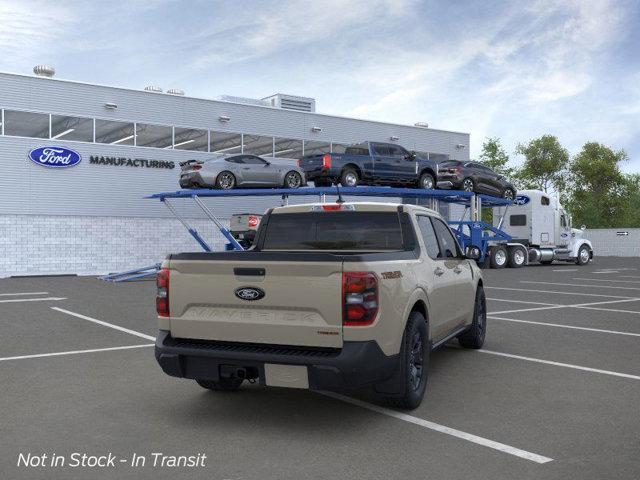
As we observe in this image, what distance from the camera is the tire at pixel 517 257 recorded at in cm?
2947

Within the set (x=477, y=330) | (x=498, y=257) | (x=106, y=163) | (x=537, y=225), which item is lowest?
(x=477, y=330)

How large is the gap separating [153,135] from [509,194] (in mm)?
15745

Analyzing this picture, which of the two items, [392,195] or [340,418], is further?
[392,195]

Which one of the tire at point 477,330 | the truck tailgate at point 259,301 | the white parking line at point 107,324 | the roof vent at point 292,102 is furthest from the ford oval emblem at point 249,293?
the roof vent at point 292,102

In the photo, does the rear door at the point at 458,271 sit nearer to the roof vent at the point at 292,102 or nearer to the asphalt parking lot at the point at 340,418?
the asphalt parking lot at the point at 340,418

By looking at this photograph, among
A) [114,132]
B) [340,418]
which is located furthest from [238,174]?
[340,418]

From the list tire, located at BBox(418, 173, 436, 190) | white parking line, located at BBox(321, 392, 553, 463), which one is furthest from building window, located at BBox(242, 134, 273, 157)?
white parking line, located at BBox(321, 392, 553, 463)

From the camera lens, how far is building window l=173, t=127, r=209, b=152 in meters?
28.8

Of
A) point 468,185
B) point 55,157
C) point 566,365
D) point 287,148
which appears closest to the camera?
point 566,365

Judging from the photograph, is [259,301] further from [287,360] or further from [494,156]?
[494,156]

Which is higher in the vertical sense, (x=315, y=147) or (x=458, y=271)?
(x=315, y=147)

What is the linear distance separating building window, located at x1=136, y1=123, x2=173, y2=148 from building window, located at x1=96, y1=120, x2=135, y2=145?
338 millimetres

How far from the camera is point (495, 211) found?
31.7m

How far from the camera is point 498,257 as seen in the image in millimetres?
29016
